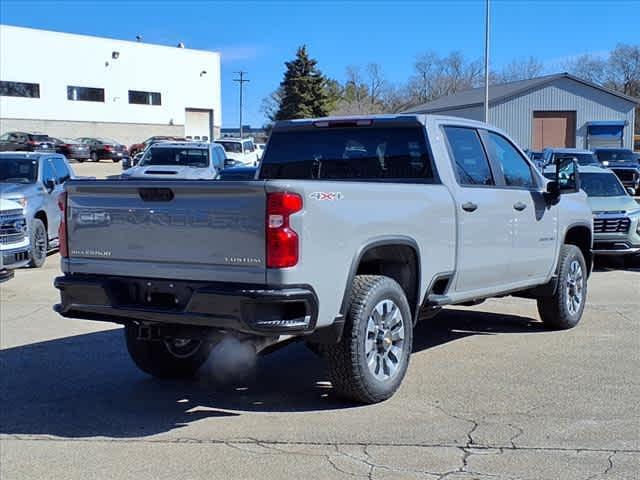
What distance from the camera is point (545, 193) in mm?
8039

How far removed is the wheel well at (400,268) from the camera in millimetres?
6148

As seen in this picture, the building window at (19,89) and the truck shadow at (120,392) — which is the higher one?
the building window at (19,89)

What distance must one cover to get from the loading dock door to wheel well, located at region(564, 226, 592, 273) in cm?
4358

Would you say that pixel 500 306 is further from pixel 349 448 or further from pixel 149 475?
pixel 149 475

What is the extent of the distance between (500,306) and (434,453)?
5408 mm

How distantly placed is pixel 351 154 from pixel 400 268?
50.6 inches

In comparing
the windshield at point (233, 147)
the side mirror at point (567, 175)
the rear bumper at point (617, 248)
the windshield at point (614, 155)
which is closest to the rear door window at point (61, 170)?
the rear bumper at point (617, 248)

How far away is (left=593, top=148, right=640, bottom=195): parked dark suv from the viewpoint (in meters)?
26.0

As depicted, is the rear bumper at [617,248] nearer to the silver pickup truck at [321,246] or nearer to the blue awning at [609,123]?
the silver pickup truck at [321,246]

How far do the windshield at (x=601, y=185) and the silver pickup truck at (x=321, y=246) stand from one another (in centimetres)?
729

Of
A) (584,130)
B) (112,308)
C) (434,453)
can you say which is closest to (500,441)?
(434,453)

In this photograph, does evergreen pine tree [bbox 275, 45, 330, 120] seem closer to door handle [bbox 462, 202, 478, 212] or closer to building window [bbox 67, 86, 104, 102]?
building window [bbox 67, 86, 104, 102]

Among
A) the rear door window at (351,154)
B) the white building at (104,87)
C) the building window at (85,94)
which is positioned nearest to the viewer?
the rear door window at (351,154)

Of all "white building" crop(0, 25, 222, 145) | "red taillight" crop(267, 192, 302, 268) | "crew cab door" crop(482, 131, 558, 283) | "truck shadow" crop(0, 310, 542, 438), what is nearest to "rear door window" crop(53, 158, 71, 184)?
"truck shadow" crop(0, 310, 542, 438)
